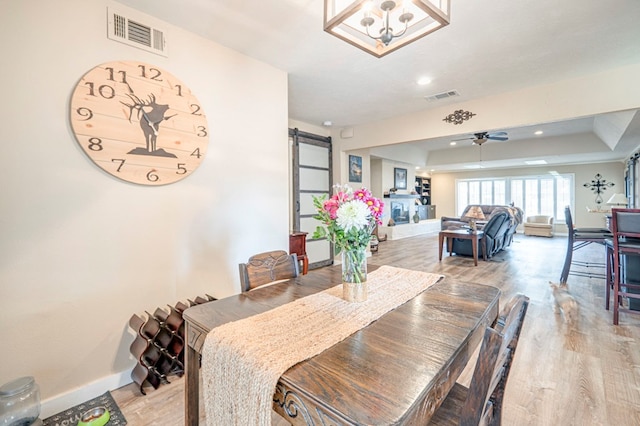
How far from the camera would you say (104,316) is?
5.78ft

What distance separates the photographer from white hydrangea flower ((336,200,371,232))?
3.75ft

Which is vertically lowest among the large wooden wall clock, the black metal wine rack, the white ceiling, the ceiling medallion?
the black metal wine rack

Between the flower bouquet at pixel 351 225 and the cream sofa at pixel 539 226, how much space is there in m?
10.0

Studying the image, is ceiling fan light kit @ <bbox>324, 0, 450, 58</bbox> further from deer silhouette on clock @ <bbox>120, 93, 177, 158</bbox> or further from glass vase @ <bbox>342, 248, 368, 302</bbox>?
deer silhouette on clock @ <bbox>120, 93, 177, 158</bbox>

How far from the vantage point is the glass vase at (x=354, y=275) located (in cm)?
123

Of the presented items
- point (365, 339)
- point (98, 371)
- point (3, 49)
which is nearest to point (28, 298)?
point (98, 371)

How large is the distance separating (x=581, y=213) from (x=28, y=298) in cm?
1229

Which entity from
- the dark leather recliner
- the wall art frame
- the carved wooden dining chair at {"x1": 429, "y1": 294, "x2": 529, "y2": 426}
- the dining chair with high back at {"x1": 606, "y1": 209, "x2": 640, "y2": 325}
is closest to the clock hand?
the carved wooden dining chair at {"x1": 429, "y1": 294, "x2": 529, "y2": 426}

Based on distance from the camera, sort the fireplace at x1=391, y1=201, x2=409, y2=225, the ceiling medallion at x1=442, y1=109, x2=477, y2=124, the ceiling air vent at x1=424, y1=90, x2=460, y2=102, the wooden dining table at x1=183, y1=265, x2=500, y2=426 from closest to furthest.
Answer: the wooden dining table at x1=183, y1=265, x2=500, y2=426
the ceiling air vent at x1=424, y1=90, x2=460, y2=102
the ceiling medallion at x1=442, y1=109, x2=477, y2=124
the fireplace at x1=391, y1=201, x2=409, y2=225

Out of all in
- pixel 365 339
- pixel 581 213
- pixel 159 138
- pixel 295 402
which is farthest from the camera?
pixel 581 213

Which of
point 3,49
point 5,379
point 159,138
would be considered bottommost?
point 5,379

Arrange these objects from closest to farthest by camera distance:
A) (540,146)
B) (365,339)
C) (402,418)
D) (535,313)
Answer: (402,418) → (365,339) → (535,313) → (540,146)

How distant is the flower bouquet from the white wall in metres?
1.39

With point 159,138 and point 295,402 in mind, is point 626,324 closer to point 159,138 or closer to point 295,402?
point 295,402
